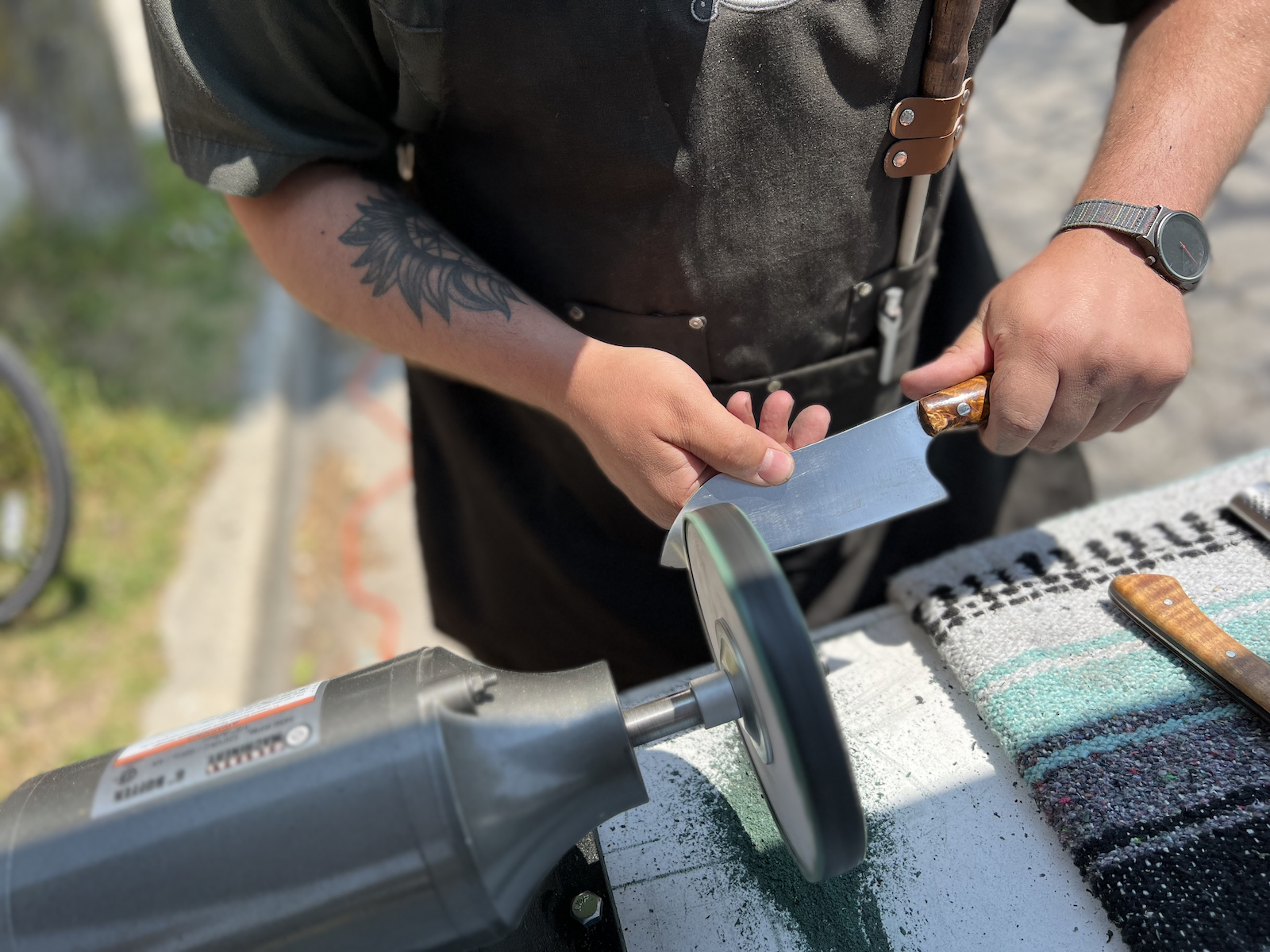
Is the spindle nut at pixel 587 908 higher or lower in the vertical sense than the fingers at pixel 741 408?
lower

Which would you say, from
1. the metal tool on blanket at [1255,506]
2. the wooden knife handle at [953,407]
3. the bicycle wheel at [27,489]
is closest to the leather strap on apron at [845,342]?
the wooden knife handle at [953,407]

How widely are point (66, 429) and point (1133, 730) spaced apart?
332 cm

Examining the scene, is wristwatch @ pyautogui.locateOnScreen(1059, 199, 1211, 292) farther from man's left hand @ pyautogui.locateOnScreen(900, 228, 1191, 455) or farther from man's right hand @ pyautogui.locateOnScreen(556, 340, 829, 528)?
man's right hand @ pyautogui.locateOnScreen(556, 340, 829, 528)

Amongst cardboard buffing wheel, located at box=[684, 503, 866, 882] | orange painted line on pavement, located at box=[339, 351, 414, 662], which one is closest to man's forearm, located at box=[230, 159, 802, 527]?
cardboard buffing wheel, located at box=[684, 503, 866, 882]

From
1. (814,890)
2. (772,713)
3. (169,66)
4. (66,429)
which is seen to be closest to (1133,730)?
(814,890)

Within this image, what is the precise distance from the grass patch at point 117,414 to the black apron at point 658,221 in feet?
5.26

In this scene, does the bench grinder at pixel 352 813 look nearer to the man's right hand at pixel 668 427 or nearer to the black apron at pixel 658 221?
the man's right hand at pixel 668 427

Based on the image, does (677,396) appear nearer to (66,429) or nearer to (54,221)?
(66,429)

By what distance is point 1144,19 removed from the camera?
118 centimetres

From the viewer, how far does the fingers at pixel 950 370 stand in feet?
3.41

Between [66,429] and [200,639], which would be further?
[66,429]

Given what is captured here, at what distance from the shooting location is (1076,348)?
0.96m

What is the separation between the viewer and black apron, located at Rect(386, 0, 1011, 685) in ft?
3.03

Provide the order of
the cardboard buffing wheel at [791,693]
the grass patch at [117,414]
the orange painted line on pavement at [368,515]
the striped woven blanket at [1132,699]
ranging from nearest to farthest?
the cardboard buffing wheel at [791,693], the striped woven blanket at [1132,699], the grass patch at [117,414], the orange painted line on pavement at [368,515]
